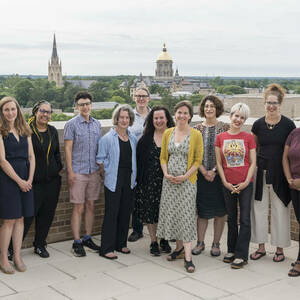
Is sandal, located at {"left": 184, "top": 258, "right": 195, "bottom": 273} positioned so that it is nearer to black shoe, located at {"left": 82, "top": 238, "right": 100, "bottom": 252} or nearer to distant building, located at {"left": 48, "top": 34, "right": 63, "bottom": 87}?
black shoe, located at {"left": 82, "top": 238, "right": 100, "bottom": 252}

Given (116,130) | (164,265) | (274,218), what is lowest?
(164,265)

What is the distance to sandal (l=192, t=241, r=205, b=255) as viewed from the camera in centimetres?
538

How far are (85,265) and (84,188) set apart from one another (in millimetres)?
773

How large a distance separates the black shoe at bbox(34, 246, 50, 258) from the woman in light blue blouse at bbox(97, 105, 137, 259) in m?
0.55

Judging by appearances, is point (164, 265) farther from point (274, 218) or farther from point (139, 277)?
point (274, 218)

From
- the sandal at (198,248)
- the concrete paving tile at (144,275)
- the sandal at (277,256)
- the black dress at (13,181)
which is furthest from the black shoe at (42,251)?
the sandal at (277,256)

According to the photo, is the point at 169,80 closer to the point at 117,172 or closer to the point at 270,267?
the point at 117,172

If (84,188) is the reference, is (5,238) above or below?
below

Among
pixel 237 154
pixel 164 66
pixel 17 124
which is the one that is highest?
pixel 164 66

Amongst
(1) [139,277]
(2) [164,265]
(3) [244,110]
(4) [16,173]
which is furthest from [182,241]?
(4) [16,173]

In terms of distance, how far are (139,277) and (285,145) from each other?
1.81 metres

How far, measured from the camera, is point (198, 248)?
5414mm

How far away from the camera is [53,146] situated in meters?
5.06

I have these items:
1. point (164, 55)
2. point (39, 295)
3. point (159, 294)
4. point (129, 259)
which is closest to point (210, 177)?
point (129, 259)
